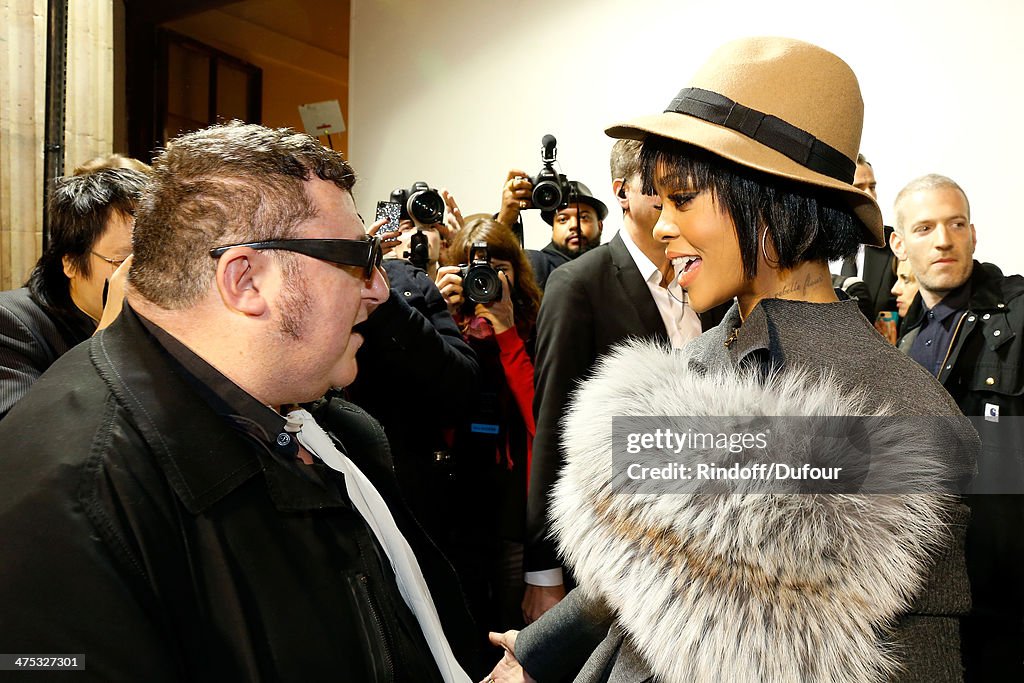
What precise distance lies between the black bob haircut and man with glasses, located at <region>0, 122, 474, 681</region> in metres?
0.53

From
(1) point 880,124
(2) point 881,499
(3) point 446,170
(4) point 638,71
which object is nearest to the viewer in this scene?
(2) point 881,499

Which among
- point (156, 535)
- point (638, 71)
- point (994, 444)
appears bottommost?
point (994, 444)

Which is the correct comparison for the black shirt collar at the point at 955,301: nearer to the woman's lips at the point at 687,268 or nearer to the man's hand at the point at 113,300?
the woman's lips at the point at 687,268

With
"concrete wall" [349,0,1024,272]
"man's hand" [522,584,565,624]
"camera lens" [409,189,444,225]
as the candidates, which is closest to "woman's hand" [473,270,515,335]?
"camera lens" [409,189,444,225]

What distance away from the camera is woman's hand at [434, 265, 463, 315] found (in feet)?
8.66

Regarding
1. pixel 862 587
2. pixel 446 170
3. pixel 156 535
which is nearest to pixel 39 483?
pixel 156 535

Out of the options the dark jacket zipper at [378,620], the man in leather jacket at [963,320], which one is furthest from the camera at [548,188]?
the dark jacket zipper at [378,620]

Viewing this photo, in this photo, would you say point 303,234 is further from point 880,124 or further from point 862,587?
point 880,124

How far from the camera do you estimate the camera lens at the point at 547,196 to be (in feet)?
9.34

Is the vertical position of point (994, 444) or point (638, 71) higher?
point (638, 71)

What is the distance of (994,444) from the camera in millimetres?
2459

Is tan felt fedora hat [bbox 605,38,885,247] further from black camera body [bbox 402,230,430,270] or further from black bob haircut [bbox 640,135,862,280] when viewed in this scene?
black camera body [bbox 402,230,430,270]

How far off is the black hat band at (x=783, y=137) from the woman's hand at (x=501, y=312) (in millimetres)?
1430

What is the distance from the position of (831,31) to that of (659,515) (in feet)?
10.6
